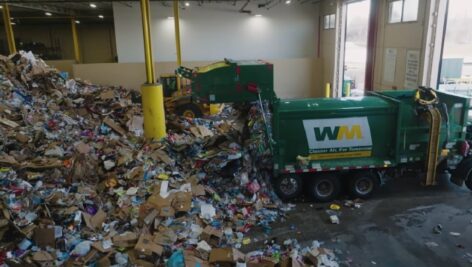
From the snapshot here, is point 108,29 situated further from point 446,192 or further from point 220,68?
point 446,192

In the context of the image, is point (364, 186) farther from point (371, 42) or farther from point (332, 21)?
point (332, 21)

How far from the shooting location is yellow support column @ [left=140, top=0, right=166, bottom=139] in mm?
8711

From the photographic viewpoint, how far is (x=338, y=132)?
7422 millimetres

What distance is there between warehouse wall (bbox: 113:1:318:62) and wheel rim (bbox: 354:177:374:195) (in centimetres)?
1284

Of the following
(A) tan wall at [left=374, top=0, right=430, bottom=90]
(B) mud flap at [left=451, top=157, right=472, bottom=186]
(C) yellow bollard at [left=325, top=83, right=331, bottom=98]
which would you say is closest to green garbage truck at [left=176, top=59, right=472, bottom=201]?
(B) mud flap at [left=451, top=157, right=472, bottom=186]

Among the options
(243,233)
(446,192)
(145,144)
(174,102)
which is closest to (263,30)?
(174,102)

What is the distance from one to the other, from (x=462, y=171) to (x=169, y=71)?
13.7m

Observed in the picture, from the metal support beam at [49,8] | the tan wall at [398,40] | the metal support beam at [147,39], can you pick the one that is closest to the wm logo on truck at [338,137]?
the tan wall at [398,40]

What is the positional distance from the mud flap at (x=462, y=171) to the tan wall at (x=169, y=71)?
11.3 meters

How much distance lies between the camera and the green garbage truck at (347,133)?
288 inches

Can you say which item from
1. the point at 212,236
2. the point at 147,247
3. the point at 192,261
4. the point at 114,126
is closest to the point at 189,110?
the point at 114,126

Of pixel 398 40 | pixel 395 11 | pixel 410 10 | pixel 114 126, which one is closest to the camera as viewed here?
pixel 410 10

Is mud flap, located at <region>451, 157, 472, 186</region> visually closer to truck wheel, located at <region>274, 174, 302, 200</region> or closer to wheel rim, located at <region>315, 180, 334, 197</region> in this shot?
wheel rim, located at <region>315, 180, 334, 197</region>

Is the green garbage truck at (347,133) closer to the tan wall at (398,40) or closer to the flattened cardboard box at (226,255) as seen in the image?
the flattened cardboard box at (226,255)
